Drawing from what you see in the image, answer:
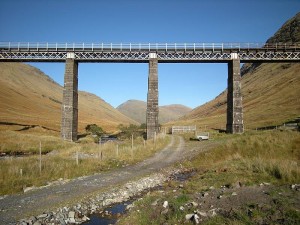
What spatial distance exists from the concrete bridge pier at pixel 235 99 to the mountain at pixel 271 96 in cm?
2007

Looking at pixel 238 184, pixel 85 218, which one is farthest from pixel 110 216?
pixel 238 184

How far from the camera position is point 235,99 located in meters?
46.1

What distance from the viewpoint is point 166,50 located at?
47656 millimetres

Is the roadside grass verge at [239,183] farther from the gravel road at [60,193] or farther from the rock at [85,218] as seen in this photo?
the gravel road at [60,193]

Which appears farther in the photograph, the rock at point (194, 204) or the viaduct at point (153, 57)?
the viaduct at point (153, 57)

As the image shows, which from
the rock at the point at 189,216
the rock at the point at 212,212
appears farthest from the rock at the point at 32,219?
the rock at the point at 212,212

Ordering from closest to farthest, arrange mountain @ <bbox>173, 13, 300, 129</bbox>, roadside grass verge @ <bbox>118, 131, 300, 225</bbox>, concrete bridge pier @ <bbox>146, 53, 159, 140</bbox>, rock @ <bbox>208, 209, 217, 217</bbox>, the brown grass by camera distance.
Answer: roadside grass verge @ <bbox>118, 131, 300, 225</bbox>, rock @ <bbox>208, 209, 217, 217</bbox>, concrete bridge pier @ <bbox>146, 53, 159, 140</bbox>, the brown grass, mountain @ <bbox>173, 13, 300, 129</bbox>

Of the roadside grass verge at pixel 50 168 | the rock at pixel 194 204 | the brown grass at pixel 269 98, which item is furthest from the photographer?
the brown grass at pixel 269 98

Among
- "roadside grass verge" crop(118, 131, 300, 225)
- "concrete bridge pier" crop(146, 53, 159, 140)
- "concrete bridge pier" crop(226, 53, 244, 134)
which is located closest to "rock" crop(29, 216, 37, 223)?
"roadside grass verge" crop(118, 131, 300, 225)

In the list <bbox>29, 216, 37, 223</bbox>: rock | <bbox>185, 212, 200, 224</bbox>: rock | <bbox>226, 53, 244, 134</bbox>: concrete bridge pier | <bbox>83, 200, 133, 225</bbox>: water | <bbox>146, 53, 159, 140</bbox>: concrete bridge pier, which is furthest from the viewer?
<bbox>146, 53, 159, 140</bbox>: concrete bridge pier

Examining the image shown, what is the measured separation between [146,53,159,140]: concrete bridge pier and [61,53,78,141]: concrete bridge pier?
11814 mm

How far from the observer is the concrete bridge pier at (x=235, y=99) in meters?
45.6

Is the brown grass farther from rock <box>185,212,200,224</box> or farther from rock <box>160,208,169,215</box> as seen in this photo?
rock <box>185,212,200,224</box>

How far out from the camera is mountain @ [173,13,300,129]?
75438 mm
